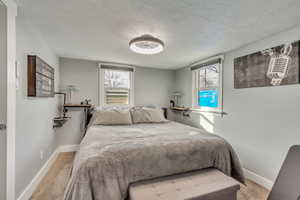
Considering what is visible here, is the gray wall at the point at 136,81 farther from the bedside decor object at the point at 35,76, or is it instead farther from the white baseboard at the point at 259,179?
the white baseboard at the point at 259,179

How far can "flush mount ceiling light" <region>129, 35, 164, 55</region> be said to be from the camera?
6.05 ft

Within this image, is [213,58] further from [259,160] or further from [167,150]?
[167,150]

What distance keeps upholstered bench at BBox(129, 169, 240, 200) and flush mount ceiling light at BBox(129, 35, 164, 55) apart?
1.70 meters

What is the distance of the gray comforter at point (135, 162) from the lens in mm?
1206

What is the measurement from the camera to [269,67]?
203 cm

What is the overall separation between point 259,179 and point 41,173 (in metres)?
3.41

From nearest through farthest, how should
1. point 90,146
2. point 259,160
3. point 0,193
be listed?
point 0,193 → point 90,146 → point 259,160

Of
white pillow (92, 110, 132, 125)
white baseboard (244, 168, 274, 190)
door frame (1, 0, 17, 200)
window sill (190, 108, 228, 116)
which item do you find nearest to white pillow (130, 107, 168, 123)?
white pillow (92, 110, 132, 125)

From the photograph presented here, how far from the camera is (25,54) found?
1.69 meters

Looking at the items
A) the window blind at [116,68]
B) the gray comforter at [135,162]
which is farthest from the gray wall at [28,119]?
the window blind at [116,68]

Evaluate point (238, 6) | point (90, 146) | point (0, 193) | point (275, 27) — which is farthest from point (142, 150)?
point (275, 27)

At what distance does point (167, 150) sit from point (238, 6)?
5.58 ft

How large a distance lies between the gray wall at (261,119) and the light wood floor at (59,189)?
11.6 inches

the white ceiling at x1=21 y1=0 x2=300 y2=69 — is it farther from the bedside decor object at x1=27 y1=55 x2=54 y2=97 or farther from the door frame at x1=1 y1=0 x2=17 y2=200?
the bedside decor object at x1=27 y1=55 x2=54 y2=97
